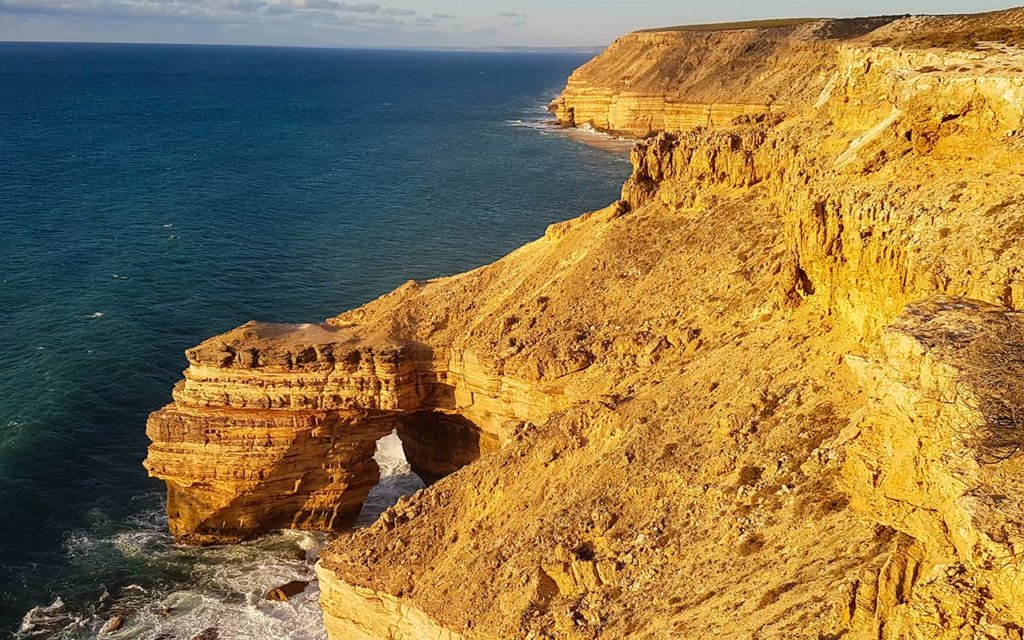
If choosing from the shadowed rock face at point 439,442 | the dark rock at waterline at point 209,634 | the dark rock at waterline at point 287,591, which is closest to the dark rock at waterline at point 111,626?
the dark rock at waterline at point 209,634

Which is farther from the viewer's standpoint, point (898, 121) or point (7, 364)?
point (7, 364)

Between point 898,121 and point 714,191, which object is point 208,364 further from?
point 898,121

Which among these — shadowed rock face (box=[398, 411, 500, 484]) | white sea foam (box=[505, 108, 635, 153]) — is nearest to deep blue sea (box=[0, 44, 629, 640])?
white sea foam (box=[505, 108, 635, 153])

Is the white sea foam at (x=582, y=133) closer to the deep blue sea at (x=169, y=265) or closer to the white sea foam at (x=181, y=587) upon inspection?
the deep blue sea at (x=169, y=265)

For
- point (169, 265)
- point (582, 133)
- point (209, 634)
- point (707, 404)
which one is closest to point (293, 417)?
point (209, 634)

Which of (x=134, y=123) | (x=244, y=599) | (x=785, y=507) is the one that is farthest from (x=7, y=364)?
(x=134, y=123)
